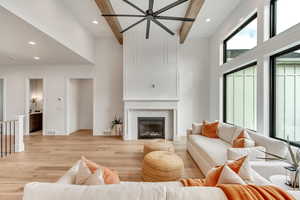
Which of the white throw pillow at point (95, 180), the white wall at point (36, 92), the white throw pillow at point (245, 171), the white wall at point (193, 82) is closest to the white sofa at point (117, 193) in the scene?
the white throw pillow at point (95, 180)

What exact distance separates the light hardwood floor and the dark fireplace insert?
69cm

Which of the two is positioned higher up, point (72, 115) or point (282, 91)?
point (282, 91)

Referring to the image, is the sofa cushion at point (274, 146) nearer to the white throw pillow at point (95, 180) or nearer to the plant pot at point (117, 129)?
the white throw pillow at point (95, 180)

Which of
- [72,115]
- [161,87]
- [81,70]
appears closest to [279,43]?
[161,87]

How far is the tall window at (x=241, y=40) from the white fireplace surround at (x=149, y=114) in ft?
7.38

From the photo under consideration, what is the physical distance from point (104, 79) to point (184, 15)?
3487 mm

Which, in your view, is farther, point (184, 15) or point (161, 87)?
point (161, 87)

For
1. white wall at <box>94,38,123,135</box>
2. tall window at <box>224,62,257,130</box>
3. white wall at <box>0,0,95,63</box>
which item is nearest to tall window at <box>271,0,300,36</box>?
tall window at <box>224,62,257,130</box>

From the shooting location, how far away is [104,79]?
604 centimetres

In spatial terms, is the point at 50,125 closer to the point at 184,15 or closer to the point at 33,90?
the point at 33,90

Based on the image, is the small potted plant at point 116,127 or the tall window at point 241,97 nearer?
the tall window at point 241,97

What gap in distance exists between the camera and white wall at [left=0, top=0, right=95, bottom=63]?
8.24 feet

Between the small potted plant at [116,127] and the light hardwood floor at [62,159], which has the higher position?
the small potted plant at [116,127]

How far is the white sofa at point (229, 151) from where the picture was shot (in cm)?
192
